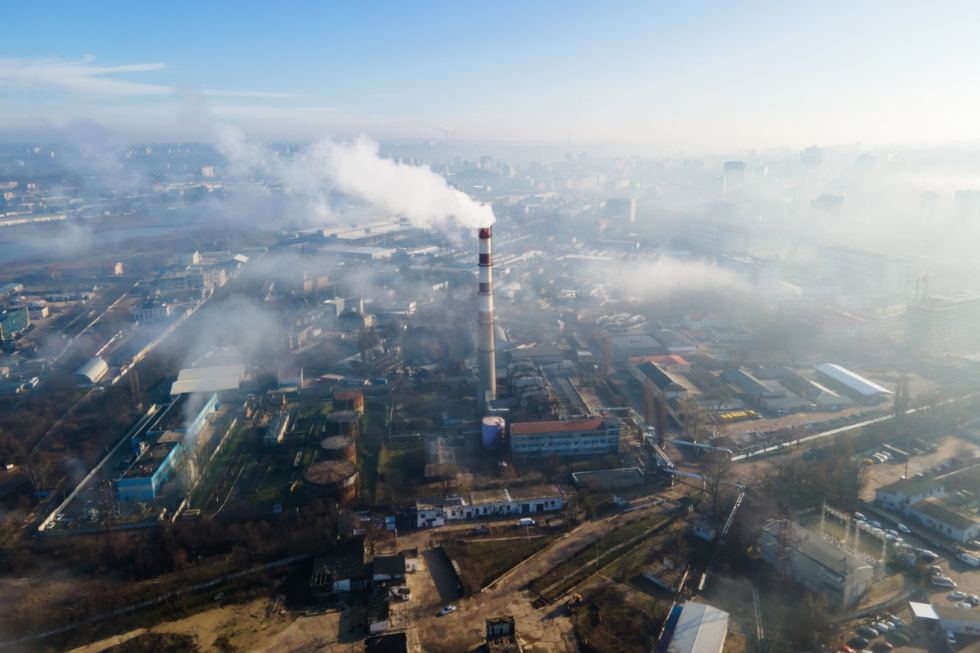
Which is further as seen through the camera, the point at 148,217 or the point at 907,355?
the point at 148,217

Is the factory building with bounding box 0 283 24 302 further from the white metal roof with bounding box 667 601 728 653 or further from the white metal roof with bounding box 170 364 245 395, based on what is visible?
the white metal roof with bounding box 667 601 728 653

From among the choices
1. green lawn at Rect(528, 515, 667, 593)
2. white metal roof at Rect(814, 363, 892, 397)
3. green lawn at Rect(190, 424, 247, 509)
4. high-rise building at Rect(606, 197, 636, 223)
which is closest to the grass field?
green lawn at Rect(528, 515, 667, 593)

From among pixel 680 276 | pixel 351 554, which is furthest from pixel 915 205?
pixel 351 554

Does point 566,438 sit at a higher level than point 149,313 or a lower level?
lower

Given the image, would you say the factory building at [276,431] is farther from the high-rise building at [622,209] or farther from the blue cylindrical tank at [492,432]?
the high-rise building at [622,209]

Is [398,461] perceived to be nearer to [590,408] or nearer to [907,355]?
[590,408]

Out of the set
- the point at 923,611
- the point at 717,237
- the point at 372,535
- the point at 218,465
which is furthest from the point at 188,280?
the point at 717,237

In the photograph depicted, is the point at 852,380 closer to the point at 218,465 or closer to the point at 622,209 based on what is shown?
the point at 218,465
